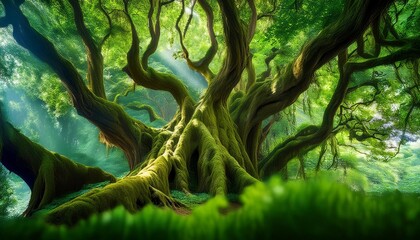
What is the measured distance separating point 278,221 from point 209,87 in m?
9.28

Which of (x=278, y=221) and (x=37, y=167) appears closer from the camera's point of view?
(x=278, y=221)

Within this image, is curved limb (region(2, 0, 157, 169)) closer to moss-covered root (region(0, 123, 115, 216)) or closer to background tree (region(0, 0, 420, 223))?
background tree (region(0, 0, 420, 223))

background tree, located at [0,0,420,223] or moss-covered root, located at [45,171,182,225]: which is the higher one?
background tree, located at [0,0,420,223]

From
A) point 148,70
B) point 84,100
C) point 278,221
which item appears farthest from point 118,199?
point 148,70

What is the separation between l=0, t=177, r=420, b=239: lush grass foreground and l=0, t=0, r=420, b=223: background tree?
3.07 meters

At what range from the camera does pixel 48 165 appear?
718 centimetres

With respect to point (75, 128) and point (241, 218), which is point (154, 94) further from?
point (241, 218)

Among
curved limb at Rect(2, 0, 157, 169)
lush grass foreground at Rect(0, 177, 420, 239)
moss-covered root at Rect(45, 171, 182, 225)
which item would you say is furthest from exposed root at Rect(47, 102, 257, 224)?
lush grass foreground at Rect(0, 177, 420, 239)

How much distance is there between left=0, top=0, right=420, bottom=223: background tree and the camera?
6555 millimetres

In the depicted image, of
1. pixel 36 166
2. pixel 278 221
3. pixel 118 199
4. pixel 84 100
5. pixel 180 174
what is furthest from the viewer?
pixel 84 100

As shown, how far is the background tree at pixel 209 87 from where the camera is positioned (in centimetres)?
655

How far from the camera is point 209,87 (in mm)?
9781

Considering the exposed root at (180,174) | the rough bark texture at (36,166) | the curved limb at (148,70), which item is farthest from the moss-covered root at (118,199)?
the curved limb at (148,70)

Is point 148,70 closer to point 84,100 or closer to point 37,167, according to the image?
point 84,100
